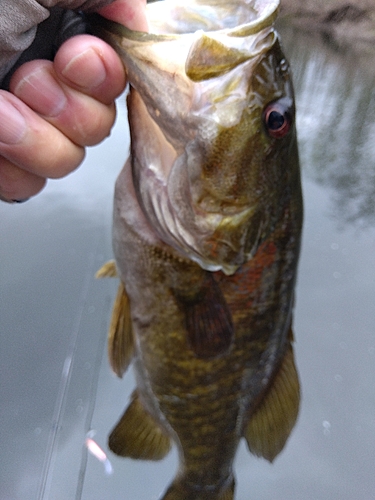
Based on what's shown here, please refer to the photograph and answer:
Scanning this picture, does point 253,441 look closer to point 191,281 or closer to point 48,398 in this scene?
point 191,281

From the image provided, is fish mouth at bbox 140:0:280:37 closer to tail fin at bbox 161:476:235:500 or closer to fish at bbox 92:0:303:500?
fish at bbox 92:0:303:500

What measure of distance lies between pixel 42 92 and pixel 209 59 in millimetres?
260

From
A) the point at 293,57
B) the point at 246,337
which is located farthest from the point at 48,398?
the point at 293,57

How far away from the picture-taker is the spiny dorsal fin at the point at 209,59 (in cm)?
55

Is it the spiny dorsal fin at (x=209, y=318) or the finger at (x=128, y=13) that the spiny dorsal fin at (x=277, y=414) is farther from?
the finger at (x=128, y=13)

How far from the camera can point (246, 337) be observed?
37.0 inches

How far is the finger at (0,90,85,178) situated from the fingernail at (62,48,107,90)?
0.09m

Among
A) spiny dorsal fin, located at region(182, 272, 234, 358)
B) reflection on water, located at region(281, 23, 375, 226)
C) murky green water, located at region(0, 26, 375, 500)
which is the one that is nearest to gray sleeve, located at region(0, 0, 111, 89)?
spiny dorsal fin, located at region(182, 272, 234, 358)

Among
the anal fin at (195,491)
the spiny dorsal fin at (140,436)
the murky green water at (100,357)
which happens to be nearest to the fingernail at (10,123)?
the spiny dorsal fin at (140,436)

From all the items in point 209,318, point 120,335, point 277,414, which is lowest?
point 277,414

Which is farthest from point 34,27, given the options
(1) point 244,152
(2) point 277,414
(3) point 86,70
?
(2) point 277,414

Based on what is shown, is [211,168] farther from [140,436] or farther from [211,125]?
[140,436]

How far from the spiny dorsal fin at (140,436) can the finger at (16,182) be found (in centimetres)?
71

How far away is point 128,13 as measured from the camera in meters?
0.58
